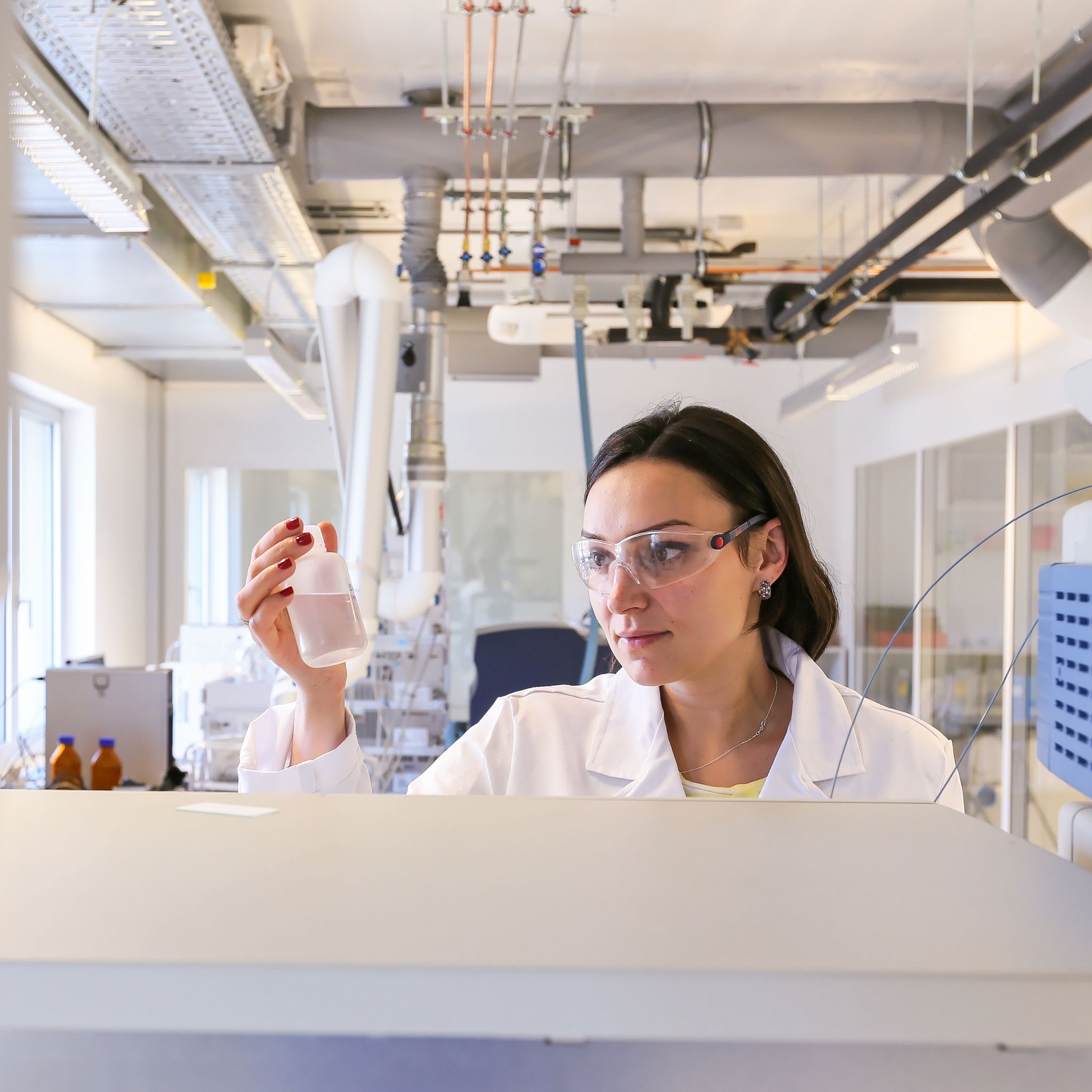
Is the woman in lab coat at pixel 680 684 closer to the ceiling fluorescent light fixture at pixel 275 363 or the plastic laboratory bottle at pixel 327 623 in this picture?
the plastic laboratory bottle at pixel 327 623

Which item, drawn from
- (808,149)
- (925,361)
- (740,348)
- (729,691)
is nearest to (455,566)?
(740,348)

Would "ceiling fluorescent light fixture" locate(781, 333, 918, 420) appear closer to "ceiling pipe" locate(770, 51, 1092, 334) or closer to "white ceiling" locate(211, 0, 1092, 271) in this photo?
"ceiling pipe" locate(770, 51, 1092, 334)

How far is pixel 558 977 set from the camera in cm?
33

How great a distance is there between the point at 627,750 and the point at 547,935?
1048mm

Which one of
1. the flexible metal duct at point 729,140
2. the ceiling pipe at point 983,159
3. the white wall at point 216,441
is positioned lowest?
the white wall at point 216,441

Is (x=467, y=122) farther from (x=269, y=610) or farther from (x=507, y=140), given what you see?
(x=269, y=610)

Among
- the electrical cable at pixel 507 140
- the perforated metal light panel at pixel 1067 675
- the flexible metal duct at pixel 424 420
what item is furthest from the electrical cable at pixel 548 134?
the perforated metal light panel at pixel 1067 675

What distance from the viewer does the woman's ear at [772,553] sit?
4.99 ft

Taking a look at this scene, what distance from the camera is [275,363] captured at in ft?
14.7

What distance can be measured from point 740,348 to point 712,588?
3.92m

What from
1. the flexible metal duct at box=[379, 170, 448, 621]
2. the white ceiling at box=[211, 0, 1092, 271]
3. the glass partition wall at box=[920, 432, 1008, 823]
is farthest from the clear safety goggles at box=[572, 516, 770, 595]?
the glass partition wall at box=[920, 432, 1008, 823]

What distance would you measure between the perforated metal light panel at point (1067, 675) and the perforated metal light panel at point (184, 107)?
2.05 meters

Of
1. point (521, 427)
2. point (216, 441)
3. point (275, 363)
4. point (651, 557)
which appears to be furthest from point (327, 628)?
point (216, 441)

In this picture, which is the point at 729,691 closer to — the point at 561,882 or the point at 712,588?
the point at 712,588
